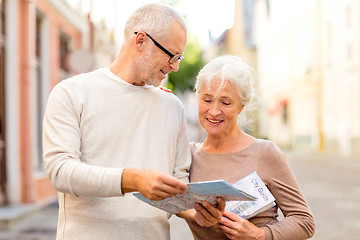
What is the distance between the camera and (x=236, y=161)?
2.54m

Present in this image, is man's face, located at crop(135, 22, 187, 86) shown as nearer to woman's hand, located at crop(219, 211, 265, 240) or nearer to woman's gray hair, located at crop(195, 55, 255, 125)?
woman's gray hair, located at crop(195, 55, 255, 125)

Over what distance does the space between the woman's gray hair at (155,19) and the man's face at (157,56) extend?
0.03 metres

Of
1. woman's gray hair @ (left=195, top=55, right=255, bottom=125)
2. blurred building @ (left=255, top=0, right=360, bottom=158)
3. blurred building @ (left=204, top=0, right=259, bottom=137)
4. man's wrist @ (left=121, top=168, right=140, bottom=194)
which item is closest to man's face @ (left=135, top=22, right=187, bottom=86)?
woman's gray hair @ (left=195, top=55, right=255, bottom=125)

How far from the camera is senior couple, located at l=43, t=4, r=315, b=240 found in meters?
2.07

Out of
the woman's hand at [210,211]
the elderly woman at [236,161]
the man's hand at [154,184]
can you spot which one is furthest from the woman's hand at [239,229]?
the man's hand at [154,184]

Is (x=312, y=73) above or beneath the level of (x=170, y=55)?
beneath

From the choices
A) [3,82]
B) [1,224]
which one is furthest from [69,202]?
[3,82]

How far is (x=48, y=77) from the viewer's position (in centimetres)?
1044

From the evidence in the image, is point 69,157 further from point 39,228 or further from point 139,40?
point 39,228

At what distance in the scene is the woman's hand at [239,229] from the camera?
236 cm

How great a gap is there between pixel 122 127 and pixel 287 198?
857 mm

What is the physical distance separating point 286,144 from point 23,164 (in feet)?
80.6

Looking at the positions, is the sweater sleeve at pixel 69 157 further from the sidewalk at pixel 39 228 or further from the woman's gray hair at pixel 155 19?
the sidewalk at pixel 39 228

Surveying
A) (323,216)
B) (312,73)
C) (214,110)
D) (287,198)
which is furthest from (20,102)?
(312,73)
